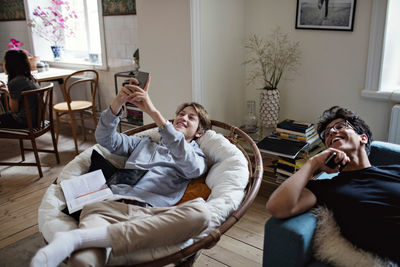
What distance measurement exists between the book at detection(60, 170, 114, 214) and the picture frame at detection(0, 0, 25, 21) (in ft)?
13.6

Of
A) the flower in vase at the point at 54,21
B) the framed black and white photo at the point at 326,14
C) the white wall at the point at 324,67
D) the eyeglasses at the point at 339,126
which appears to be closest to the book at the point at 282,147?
the white wall at the point at 324,67

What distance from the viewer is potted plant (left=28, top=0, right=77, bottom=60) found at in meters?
4.60

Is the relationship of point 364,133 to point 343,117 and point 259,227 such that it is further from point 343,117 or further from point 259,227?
point 259,227

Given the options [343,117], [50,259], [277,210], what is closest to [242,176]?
[277,210]

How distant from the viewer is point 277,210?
139cm

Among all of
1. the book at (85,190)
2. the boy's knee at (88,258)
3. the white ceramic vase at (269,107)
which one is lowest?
the boy's knee at (88,258)

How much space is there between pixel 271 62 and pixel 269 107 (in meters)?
0.41

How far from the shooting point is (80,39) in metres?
4.68

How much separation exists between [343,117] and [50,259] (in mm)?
1347

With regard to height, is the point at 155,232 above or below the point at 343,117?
below

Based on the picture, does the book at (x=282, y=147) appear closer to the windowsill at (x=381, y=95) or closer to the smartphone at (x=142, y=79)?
the windowsill at (x=381, y=95)

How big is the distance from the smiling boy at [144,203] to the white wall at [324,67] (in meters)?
1.07

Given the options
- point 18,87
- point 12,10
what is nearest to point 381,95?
point 18,87

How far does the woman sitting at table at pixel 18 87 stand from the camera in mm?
3057
